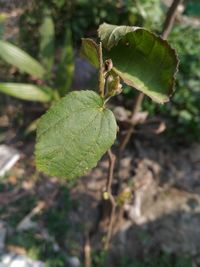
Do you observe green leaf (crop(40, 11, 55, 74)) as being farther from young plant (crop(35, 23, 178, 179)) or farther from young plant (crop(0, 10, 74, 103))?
young plant (crop(35, 23, 178, 179))

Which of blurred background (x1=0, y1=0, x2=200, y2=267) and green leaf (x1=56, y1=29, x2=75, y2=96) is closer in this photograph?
blurred background (x1=0, y1=0, x2=200, y2=267)

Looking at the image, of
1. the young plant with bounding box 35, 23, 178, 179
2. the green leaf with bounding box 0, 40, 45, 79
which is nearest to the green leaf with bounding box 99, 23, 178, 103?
the young plant with bounding box 35, 23, 178, 179

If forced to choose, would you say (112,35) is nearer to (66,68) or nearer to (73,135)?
(73,135)

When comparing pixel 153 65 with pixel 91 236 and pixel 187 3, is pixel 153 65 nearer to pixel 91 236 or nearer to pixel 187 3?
pixel 91 236

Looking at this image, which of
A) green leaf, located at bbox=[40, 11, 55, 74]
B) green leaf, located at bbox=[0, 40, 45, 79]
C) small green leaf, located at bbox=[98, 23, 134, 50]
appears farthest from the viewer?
green leaf, located at bbox=[40, 11, 55, 74]

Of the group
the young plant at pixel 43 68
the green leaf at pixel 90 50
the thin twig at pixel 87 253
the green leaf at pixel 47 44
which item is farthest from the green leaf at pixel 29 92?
the green leaf at pixel 90 50

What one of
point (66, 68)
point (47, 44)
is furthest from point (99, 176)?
point (47, 44)

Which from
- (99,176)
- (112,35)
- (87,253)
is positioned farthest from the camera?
(99,176)

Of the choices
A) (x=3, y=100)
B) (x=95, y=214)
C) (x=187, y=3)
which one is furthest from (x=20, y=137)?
(x=187, y=3)
